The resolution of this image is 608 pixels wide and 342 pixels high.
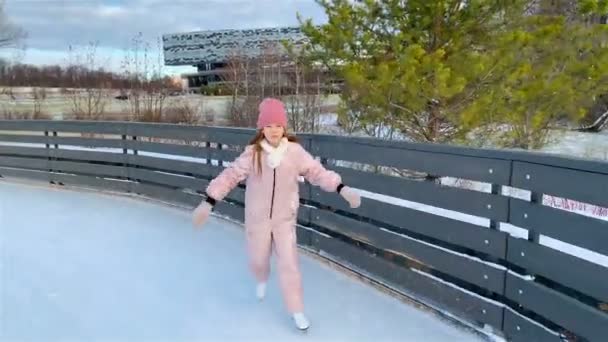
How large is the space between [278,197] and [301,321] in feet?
2.48

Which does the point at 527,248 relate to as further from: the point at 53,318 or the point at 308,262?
the point at 53,318

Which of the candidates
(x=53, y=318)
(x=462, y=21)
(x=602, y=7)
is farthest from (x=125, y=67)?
(x=53, y=318)

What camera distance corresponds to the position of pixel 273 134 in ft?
10.2

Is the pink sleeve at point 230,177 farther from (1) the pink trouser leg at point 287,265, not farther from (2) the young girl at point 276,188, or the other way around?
(1) the pink trouser leg at point 287,265

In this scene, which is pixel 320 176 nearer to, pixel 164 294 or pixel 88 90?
pixel 164 294

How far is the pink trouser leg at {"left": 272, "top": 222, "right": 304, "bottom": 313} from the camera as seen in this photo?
10.3ft

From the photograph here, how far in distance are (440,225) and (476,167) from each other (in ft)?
1.58

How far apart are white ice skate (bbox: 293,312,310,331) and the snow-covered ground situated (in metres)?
0.06

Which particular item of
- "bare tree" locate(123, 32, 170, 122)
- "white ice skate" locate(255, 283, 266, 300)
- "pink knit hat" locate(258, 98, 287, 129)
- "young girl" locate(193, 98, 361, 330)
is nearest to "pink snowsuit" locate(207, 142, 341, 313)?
"young girl" locate(193, 98, 361, 330)

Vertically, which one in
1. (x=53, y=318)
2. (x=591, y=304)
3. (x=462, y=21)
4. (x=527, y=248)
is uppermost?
(x=462, y=21)

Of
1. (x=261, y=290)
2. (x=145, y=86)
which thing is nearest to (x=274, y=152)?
(x=261, y=290)

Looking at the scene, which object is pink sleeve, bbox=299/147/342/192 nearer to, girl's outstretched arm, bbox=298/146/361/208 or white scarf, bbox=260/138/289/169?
girl's outstretched arm, bbox=298/146/361/208

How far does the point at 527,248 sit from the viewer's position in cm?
270

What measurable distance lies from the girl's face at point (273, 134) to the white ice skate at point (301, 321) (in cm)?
104
